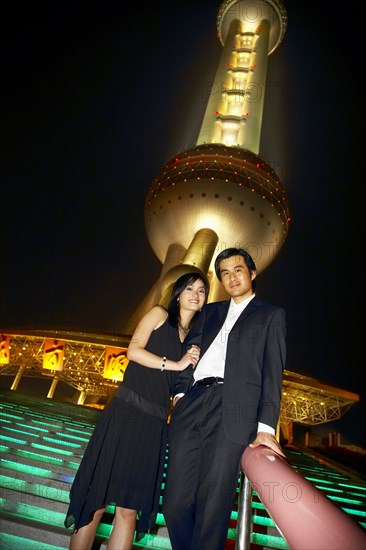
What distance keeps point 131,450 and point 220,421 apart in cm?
78

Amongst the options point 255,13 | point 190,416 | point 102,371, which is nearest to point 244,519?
point 190,416

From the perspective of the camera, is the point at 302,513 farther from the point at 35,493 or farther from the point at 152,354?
the point at 35,493

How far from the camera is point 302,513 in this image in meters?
0.95

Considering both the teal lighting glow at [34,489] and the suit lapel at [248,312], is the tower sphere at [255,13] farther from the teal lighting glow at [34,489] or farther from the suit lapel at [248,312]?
the teal lighting glow at [34,489]

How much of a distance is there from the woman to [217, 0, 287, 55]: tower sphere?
1778 inches

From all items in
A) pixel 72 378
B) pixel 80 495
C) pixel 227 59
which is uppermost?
pixel 227 59

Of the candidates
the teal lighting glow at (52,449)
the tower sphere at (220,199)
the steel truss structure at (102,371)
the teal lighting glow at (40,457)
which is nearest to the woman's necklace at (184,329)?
the teal lighting glow at (40,457)

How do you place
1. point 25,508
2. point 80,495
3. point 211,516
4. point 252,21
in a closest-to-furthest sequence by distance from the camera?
point 211,516
point 80,495
point 25,508
point 252,21

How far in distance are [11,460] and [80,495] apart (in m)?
2.02

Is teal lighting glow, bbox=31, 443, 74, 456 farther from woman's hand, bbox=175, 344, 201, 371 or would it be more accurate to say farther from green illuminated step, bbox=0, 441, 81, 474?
woman's hand, bbox=175, 344, 201, 371

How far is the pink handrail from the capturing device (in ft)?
2.61

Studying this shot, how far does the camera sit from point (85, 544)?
2.12 metres

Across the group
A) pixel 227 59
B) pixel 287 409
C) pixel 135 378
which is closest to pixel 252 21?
pixel 227 59

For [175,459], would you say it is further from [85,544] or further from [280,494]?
[280,494]
